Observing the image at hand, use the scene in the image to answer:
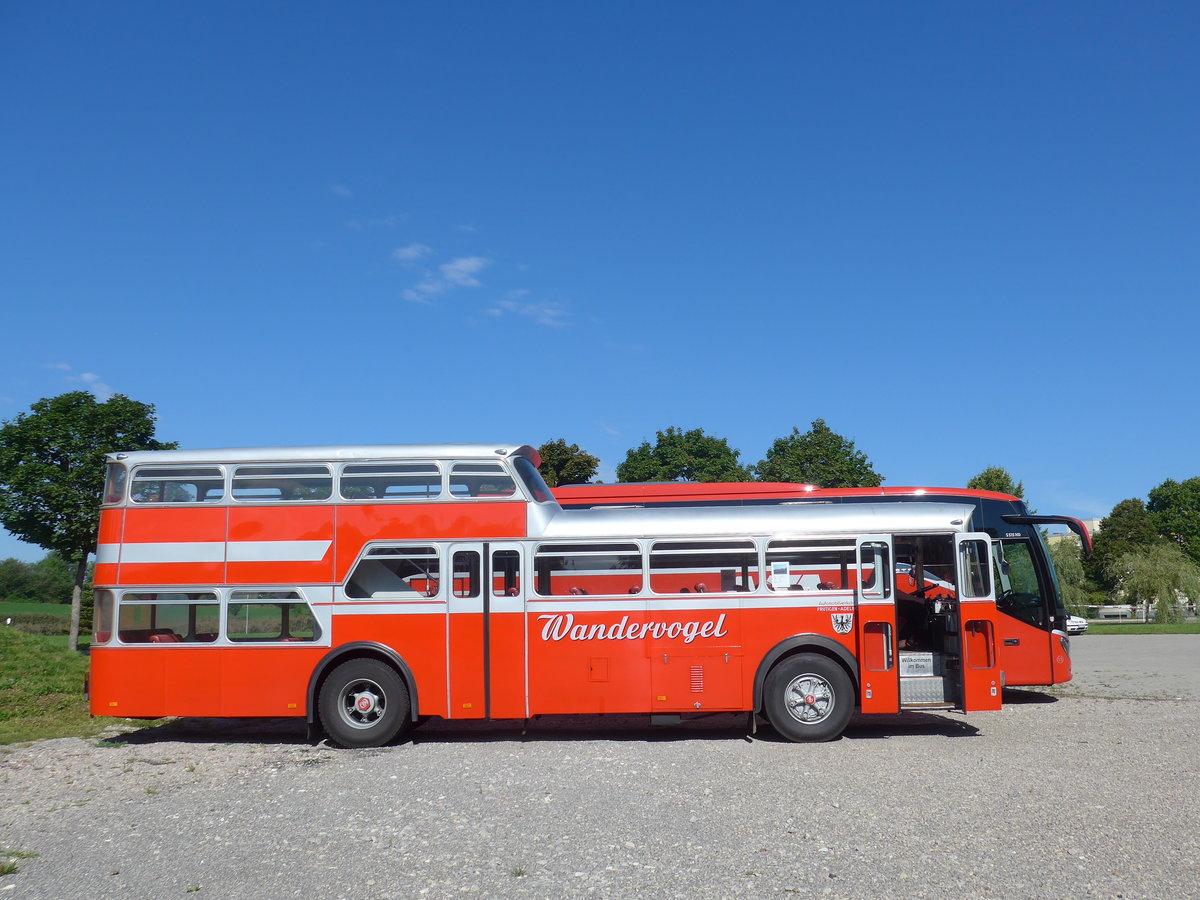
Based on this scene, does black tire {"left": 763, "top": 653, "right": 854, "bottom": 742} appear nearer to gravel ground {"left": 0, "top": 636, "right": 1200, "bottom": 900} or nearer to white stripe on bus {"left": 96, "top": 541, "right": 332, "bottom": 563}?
gravel ground {"left": 0, "top": 636, "right": 1200, "bottom": 900}

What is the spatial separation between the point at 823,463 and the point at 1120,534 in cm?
4409

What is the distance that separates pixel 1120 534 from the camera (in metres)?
74.2

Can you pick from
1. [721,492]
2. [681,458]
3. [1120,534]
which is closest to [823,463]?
[681,458]

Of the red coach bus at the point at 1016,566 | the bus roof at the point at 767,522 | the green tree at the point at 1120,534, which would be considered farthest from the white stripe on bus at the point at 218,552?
the green tree at the point at 1120,534

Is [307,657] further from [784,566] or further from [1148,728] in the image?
[1148,728]

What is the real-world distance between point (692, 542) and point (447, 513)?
10.6 feet

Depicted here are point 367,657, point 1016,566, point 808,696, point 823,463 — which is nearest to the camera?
point 808,696

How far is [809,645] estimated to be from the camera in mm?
11852

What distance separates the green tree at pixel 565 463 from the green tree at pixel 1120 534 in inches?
1666

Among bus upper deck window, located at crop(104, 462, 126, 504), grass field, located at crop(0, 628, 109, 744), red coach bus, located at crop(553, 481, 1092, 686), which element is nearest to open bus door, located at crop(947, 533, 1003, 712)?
red coach bus, located at crop(553, 481, 1092, 686)

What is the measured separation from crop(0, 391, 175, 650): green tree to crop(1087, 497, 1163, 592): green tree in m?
66.2

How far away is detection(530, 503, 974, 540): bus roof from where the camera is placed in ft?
39.4

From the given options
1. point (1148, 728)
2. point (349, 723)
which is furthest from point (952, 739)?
point (349, 723)

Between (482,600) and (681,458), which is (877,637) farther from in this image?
(681,458)
